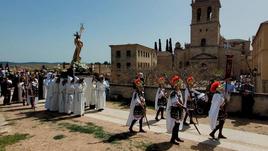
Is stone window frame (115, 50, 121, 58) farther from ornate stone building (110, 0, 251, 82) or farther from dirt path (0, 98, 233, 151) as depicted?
dirt path (0, 98, 233, 151)

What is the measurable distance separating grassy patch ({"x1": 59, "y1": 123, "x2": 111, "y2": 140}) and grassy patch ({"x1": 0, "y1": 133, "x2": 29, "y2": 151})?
165 cm

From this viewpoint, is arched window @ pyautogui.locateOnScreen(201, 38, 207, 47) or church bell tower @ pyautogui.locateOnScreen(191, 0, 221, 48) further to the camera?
arched window @ pyautogui.locateOnScreen(201, 38, 207, 47)

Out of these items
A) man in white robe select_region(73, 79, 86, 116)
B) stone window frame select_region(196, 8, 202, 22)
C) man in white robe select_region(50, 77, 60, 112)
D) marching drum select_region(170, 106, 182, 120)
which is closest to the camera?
marching drum select_region(170, 106, 182, 120)

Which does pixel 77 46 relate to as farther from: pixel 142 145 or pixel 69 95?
A: pixel 142 145

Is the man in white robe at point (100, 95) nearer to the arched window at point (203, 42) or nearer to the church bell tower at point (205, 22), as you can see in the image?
the church bell tower at point (205, 22)

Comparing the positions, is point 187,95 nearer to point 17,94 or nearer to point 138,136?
point 138,136

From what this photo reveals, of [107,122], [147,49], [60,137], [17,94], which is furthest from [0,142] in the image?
[147,49]

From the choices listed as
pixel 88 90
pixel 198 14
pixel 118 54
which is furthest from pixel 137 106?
pixel 118 54

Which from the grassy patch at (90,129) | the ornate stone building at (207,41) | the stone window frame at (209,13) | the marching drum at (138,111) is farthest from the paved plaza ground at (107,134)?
the stone window frame at (209,13)

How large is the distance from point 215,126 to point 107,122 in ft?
14.9

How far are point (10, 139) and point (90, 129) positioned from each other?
262 cm

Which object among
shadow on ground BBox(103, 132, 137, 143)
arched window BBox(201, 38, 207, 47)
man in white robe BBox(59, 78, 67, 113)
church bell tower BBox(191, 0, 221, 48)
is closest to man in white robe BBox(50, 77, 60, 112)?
man in white robe BBox(59, 78, 67, 113)

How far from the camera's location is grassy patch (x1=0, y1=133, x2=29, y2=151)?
920 centimetres

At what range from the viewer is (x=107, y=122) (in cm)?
1227
